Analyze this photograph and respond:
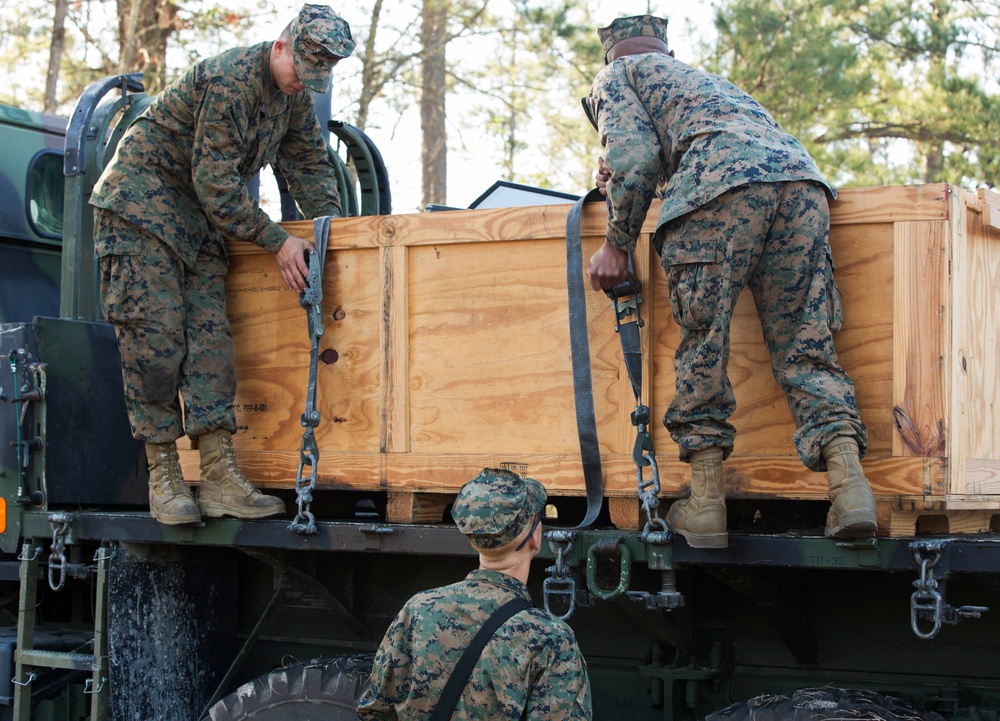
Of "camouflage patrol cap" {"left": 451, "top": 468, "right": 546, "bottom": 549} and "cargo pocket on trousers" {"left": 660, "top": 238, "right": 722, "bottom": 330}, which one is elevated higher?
"cargo pocket on trousers" {"left": 660, "top": 238, "right": 722, "bottom": 330}

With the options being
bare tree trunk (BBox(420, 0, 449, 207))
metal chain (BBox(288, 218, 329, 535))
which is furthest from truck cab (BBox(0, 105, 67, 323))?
bare tree trunk (BBox(420, 0, 449, 207))

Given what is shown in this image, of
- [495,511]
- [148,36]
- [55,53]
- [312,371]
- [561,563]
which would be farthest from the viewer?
[55,53]

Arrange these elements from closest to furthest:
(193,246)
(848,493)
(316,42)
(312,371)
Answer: (848,493)
(312,371)
(316,42)
(193,246)

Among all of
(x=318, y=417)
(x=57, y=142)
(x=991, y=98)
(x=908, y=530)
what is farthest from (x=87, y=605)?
(x=991, y=98)

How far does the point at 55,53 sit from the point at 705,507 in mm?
14128

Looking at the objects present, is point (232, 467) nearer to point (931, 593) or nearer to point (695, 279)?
point (695, 279)

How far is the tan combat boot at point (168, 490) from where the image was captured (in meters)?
4.16

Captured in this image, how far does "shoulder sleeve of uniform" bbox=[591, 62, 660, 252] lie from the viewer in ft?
11.7

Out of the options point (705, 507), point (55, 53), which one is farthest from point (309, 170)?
point (55, 53)

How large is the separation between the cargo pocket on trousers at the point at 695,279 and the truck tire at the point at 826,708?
1.05 metres

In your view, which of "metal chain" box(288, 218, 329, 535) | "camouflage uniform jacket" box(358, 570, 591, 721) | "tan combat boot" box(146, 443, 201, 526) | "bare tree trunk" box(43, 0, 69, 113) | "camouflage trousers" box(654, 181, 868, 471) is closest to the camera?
"camouflage uniform jacket" box(358, 570, 591, 721)

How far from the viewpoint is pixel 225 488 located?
13.8ft

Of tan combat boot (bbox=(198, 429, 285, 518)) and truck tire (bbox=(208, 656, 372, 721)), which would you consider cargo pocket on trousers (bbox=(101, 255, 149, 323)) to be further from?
truck tire (bbox=(208, 656, 372, 721))

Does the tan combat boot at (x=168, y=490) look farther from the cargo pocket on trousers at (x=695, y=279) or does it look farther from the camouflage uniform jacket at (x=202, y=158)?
the cargo pocket on trousers at (x=695, y=279)
